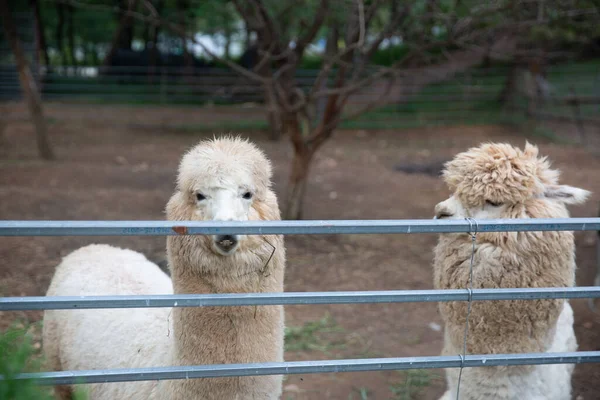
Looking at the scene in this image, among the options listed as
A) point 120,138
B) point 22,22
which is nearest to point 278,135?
point 120,138

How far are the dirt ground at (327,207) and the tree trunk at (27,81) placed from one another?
34 centimetres

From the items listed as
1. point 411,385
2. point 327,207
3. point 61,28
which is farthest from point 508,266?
point 61,28

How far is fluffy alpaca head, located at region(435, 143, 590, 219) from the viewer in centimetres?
286

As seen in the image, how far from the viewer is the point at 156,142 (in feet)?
41.2

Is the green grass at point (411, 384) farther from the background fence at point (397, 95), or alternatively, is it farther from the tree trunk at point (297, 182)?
the background fence at point (397, 95)

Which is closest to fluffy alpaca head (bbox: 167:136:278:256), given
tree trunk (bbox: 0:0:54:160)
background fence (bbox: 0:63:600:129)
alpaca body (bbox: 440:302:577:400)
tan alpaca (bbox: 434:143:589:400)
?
tan alpaca (bbox: 434:143:589:400)

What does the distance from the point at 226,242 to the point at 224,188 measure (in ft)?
0.87

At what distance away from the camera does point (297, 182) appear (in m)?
7.02

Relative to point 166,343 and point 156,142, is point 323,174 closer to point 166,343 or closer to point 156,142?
point 156,142

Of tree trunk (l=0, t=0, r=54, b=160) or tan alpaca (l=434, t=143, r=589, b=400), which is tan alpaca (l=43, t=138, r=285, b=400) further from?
tree trunk (l=0, t=0, r=54, b=160)

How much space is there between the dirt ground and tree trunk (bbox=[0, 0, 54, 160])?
0.34 meters

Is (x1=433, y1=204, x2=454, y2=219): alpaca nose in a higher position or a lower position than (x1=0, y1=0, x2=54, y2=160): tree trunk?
lower

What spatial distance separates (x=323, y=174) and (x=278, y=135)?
3482 millimetres

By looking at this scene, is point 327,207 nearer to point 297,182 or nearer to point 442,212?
point 297,182
